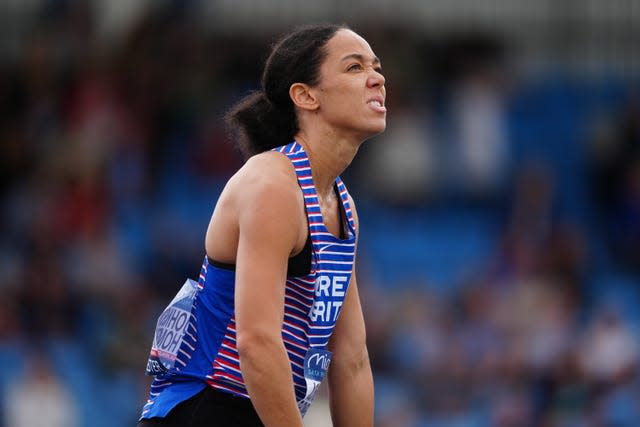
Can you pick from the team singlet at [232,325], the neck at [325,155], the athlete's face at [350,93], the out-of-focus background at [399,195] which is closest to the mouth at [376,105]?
the athlete's face at [350,93]

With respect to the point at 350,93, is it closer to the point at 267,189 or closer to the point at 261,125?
the point at 261,125

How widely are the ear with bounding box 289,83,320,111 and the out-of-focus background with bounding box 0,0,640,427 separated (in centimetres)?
611

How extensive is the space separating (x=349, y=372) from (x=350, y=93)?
104cm

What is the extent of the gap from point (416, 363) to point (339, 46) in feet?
22.5

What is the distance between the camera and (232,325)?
4449 mm

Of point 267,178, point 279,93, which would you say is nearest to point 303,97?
point 279,93

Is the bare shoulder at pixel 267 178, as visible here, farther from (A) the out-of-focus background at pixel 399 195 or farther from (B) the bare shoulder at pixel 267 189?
(A) the out-of-focus background at pixel 399 195

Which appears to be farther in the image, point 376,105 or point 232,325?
point 376,105

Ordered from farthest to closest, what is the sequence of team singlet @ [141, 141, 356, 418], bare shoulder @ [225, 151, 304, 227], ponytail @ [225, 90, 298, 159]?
ponytail @ [225, 90, 298, 159] < team singlet @ [141, 141, 356, 418] < bare shoulder @ [225, 151, 304, 227]

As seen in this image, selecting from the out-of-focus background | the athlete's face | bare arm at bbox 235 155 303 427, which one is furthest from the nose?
the out-of-focus background

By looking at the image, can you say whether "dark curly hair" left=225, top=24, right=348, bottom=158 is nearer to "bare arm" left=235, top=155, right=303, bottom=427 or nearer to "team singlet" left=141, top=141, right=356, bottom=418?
"team singlet" left=141, top=141, right=356, bottom=418

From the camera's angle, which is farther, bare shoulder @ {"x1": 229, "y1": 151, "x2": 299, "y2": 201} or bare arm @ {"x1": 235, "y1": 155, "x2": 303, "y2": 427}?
bare shoulder @ {"x1": 229, "y1": 151, "x2": 299, "y2": 201}

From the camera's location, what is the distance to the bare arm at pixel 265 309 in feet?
13.8

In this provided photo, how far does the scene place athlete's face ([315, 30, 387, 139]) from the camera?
15.3 ft
